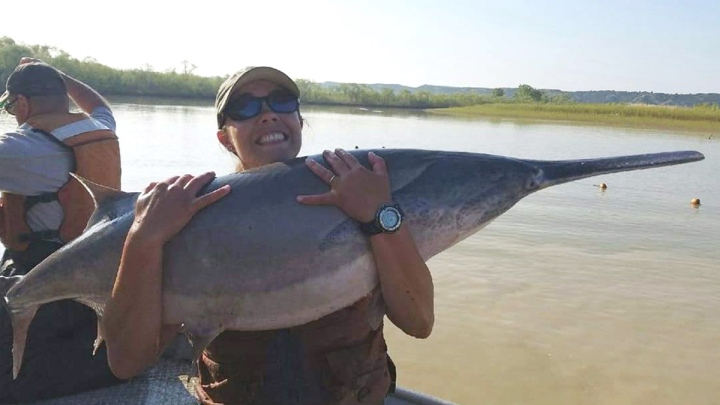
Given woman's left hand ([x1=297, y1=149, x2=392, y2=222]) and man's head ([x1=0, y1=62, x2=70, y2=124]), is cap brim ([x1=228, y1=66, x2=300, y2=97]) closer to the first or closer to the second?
woman's left hand ([x1=297, y1=149, x2=392, y2=222])

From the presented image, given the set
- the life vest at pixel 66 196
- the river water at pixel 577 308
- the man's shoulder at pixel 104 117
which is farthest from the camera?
the river water at pixel 577 308

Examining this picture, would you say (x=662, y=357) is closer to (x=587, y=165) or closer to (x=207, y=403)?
(x=587, y=165)

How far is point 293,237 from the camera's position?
2.12m

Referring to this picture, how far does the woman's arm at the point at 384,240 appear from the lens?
205 cm

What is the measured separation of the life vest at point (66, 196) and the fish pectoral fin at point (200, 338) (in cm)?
250

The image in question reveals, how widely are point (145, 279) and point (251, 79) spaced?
2.97ft

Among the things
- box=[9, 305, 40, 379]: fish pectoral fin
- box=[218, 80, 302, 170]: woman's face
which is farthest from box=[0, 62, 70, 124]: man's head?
box=[218, 80, 302, 170]: woman's face

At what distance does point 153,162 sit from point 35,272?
1600 cm

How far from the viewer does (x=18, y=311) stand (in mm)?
2584

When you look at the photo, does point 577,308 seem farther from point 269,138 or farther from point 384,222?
point 384,222

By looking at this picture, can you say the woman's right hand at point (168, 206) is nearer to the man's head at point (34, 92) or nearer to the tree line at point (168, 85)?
the man's head at point (34, 92)

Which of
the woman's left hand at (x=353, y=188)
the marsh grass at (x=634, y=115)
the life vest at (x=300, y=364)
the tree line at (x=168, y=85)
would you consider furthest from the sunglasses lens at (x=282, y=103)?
the tree line at (x=168, y=85)

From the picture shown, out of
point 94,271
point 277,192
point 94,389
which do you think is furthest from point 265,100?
point 94,389

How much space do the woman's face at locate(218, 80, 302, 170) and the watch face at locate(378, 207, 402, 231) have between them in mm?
596
